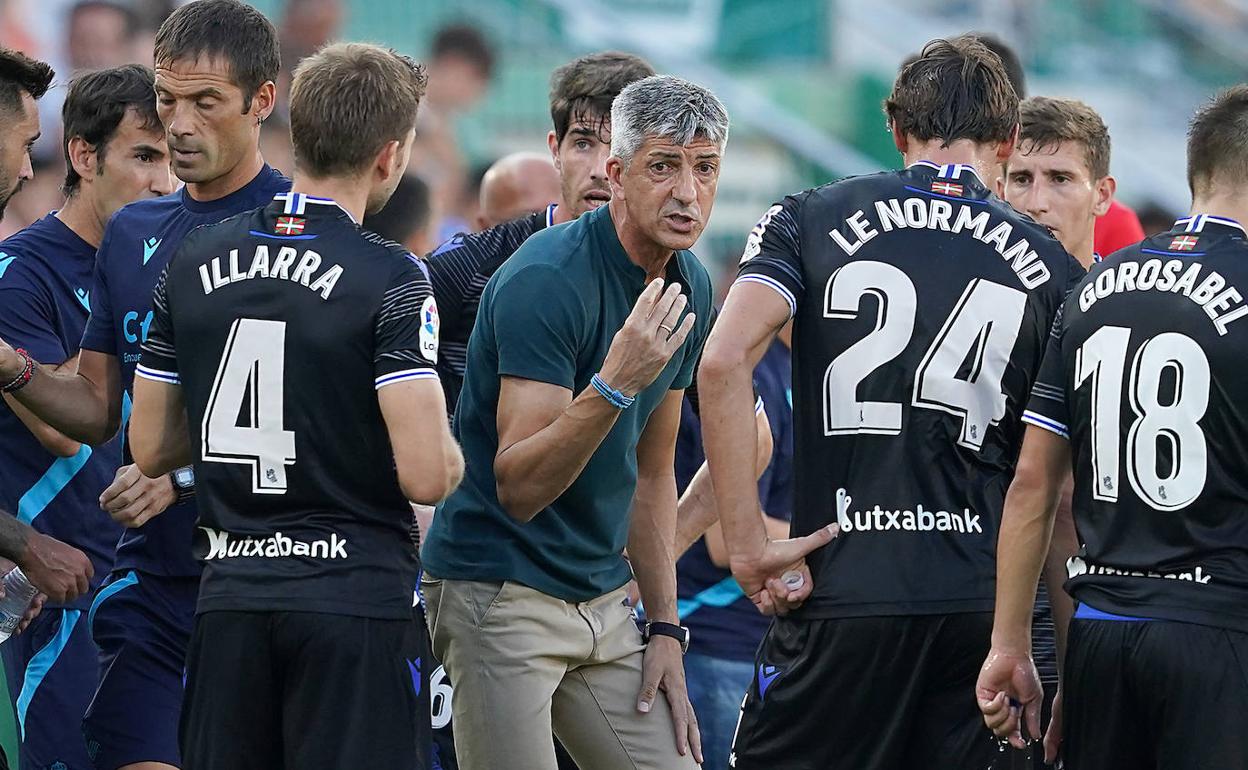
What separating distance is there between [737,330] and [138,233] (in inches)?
71.1

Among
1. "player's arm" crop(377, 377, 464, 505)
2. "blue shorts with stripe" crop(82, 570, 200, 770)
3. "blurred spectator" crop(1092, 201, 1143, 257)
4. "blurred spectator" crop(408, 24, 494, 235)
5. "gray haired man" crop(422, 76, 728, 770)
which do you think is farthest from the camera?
"blurred spectator" crop(408, 24, 494, 235)

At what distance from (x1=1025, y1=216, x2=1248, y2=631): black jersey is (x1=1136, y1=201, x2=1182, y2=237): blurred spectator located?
8.98 metres

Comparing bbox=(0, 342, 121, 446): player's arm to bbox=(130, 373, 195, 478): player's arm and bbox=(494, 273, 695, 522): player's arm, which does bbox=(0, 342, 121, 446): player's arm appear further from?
bbox=(494, 273, 695, 522): player's arm

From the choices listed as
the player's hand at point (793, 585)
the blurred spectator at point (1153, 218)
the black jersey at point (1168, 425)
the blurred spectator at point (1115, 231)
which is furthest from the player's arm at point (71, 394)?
the blurred spectator at point (1153, 218)

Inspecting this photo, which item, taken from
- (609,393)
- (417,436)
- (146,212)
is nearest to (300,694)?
(417,436)

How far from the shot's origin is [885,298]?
4340mm

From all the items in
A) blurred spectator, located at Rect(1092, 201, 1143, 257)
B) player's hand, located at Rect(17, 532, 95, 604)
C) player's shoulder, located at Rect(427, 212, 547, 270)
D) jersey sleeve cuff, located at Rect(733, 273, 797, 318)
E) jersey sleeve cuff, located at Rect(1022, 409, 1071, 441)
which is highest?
blurred spectator, located at Rect(1092, 201, 1143, 257)

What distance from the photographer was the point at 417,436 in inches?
149

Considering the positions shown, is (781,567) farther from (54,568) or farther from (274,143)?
(274,143)

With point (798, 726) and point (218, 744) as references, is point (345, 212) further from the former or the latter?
point (798, 726)

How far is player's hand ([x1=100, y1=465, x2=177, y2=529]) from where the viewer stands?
457 cm

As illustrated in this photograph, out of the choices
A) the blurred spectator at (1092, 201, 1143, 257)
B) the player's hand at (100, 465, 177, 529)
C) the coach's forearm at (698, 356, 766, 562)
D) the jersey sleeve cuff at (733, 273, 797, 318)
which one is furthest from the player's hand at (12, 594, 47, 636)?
the blurred spectator at (1092, 201, 1143, 257)

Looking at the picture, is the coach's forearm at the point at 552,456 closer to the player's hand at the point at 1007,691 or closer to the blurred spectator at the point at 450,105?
the player's hand at the point at 1007,691

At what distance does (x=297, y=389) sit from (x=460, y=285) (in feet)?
4.97
